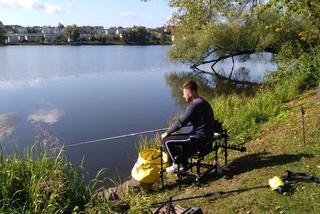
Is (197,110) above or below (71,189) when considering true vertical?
above

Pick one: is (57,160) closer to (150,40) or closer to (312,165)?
(312,165)

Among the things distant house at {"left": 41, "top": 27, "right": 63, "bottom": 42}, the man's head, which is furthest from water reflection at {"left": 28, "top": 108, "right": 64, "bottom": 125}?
distant house at {"left": 41, "top": 27, "right": 63, "bottom": 42}

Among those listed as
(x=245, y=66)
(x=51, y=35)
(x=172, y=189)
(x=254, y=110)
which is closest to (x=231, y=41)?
(x=245, y=66)

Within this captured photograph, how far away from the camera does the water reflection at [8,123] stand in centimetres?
1348

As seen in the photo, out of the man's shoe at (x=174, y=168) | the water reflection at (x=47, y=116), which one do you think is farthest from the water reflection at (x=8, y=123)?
the man's shoe at (x=174, y=168)

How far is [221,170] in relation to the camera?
6.64 meters

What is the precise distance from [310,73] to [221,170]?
10100mm

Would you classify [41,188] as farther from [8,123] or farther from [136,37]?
[136,37]

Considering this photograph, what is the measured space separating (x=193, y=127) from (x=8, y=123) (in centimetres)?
1092

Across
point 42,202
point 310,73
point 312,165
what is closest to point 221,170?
point 312,165

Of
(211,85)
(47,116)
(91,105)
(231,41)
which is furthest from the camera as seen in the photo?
(231,41)

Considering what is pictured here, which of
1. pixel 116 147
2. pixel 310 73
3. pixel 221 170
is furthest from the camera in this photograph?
pixel 310 73

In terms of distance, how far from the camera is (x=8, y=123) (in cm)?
1520

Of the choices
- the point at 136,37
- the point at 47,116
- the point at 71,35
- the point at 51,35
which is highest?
the point at 71,35
